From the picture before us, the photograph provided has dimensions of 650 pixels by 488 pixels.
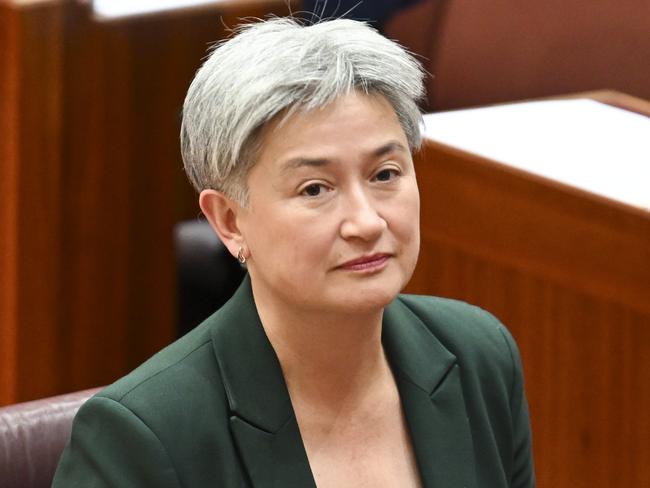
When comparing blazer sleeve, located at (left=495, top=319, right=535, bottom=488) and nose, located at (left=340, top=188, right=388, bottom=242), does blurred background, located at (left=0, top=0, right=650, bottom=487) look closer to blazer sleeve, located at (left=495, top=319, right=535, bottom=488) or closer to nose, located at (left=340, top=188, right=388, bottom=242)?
blazer sleeve, located at (left=495, top=319, right=535, bottom=488)

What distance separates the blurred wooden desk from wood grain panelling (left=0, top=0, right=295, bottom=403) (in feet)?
2.48

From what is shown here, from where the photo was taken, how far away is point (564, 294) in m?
1.65

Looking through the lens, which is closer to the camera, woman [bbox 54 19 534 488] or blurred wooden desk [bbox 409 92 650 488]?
woman [bbox 54 19 534 488]

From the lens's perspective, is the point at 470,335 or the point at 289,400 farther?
the point at 470,335

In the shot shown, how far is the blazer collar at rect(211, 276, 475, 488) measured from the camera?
1177 mm

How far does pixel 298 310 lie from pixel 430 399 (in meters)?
0.17

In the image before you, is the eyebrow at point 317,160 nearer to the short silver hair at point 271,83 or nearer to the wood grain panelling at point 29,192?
the short silver hair at point 271,83

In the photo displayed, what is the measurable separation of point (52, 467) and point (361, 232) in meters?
0.41

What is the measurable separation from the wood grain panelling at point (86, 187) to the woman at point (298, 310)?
107 centimetres

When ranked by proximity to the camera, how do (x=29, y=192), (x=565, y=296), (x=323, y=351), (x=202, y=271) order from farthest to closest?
(x=202, y=271)
(x=29, y=192)
(x=565, y=296)
(x=323, y=351)

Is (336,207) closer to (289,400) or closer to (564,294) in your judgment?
(289,400)

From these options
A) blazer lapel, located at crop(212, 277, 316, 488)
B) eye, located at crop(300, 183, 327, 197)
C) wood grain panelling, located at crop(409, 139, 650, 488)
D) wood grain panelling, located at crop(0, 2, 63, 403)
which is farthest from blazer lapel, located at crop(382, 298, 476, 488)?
wood grain panelling, located at crop(0, 2, 63, 403)

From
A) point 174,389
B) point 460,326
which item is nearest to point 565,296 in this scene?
point 460,326

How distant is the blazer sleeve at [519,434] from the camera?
1353 mm
